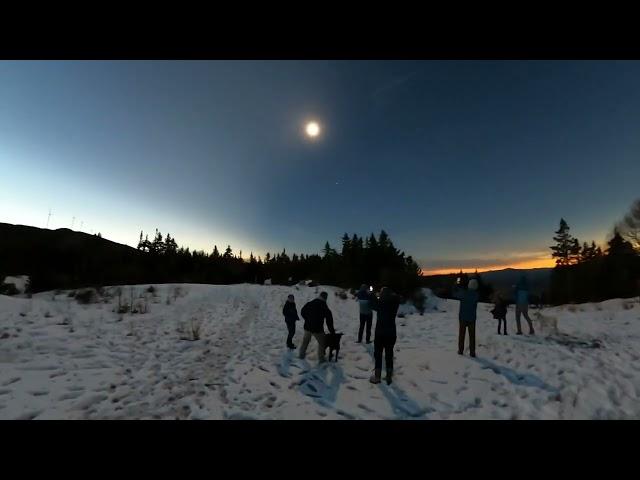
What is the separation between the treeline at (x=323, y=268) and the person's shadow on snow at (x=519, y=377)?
16.2 metres

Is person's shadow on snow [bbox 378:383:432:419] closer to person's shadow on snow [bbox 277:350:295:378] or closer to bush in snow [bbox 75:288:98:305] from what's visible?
person's shadow on snow [bbox 277:350:295:378]

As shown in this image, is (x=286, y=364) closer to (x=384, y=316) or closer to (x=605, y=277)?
(x=384, y=316)

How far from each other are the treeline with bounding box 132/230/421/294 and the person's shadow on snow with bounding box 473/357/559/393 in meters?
16.2

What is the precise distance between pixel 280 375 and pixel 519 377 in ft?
17.8

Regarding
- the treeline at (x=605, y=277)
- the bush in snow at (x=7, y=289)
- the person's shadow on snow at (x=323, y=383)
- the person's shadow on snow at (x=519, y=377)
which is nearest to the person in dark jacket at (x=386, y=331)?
the person's shadow on snow at (x=323, y=383)

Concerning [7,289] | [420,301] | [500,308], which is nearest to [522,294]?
[500,308]

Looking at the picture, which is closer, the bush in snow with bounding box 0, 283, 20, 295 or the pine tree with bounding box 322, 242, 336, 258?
the bush in snow with bounding box 0, 283, 20, 295

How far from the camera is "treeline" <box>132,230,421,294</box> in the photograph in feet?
97.7

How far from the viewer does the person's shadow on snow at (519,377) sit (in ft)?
19.1

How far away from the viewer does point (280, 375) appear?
673 centimetres

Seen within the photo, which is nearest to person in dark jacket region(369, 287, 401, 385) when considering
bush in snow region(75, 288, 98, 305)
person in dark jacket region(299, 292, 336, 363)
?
person in dark jacket region(299, 292, 336, 363)
